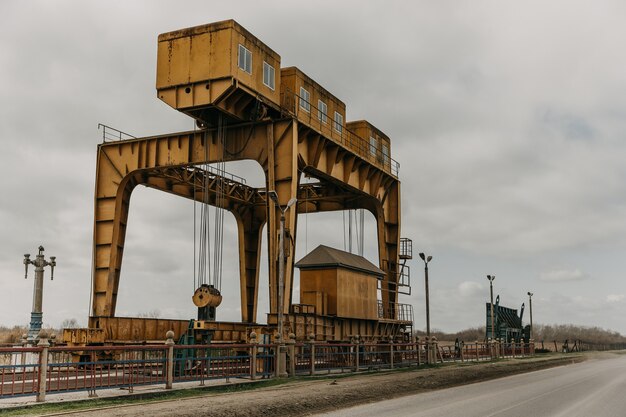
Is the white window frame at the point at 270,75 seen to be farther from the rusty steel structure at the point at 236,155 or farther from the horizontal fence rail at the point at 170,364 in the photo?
the horizontal fence rail at the point at 170,364

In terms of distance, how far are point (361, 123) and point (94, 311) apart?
22347mm

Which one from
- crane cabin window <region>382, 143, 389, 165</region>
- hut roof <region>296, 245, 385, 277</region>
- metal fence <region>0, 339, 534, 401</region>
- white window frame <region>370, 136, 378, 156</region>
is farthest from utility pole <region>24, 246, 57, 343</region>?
crane cabin window <region>382, 143, 389, 165</region>

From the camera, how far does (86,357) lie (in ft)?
97.2

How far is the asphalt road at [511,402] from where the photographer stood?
15.8 meters

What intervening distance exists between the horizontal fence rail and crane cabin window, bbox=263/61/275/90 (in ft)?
43.3

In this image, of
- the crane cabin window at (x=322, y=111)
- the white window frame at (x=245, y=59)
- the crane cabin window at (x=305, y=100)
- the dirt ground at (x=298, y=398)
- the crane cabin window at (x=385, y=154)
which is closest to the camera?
the dirt ground at (x=298, y=398)

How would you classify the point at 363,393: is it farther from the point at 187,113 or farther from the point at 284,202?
the point at 187,113

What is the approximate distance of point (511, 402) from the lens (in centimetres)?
1834

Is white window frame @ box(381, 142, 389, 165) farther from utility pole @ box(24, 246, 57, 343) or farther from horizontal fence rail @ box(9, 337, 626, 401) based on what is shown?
utility pole @ box(24, 246, 57, 343)

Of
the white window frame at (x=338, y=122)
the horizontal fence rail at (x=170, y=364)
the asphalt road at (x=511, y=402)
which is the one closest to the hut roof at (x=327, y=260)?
the horizontal fence rail at (x=170, y=364)

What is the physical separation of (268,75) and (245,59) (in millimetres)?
2146

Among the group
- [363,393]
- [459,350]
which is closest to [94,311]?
[363,393]

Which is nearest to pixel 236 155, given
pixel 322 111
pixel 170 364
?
pixel 322 111

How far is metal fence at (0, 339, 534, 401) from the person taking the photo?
17422 mm
